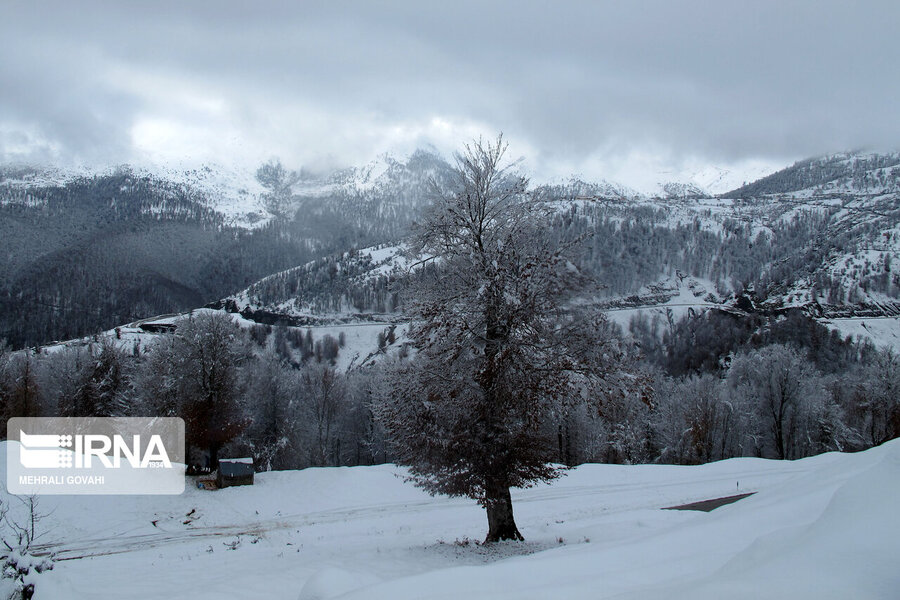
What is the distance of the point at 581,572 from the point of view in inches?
218

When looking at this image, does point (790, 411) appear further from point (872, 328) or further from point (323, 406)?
point (872, 328)

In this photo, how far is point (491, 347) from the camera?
1142cm

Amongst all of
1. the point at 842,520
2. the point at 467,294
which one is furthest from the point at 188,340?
the point at 842,520

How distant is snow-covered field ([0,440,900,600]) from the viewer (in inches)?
163

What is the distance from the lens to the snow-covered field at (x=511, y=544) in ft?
13.6

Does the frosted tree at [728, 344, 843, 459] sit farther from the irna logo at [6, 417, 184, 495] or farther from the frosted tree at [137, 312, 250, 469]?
the irna logo at [6, 417, 184, 495]

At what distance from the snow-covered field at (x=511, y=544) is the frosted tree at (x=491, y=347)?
200 cm

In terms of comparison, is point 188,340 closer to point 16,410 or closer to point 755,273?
point 16,410

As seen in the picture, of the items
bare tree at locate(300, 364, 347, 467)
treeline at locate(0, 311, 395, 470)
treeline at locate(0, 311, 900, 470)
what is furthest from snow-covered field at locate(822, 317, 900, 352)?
treeline at locate(0, 311, 395, 470)

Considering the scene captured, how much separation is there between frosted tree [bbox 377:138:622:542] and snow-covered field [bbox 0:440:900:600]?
6.57 feet

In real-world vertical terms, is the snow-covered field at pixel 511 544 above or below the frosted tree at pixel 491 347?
below

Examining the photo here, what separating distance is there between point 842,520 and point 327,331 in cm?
16142

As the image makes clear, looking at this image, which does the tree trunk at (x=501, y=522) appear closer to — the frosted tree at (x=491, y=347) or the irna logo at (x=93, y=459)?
the frosted tree at (x=491, y=347)

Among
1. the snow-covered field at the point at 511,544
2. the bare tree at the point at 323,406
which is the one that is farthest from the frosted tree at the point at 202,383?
the bare tree at the point at 323,406
